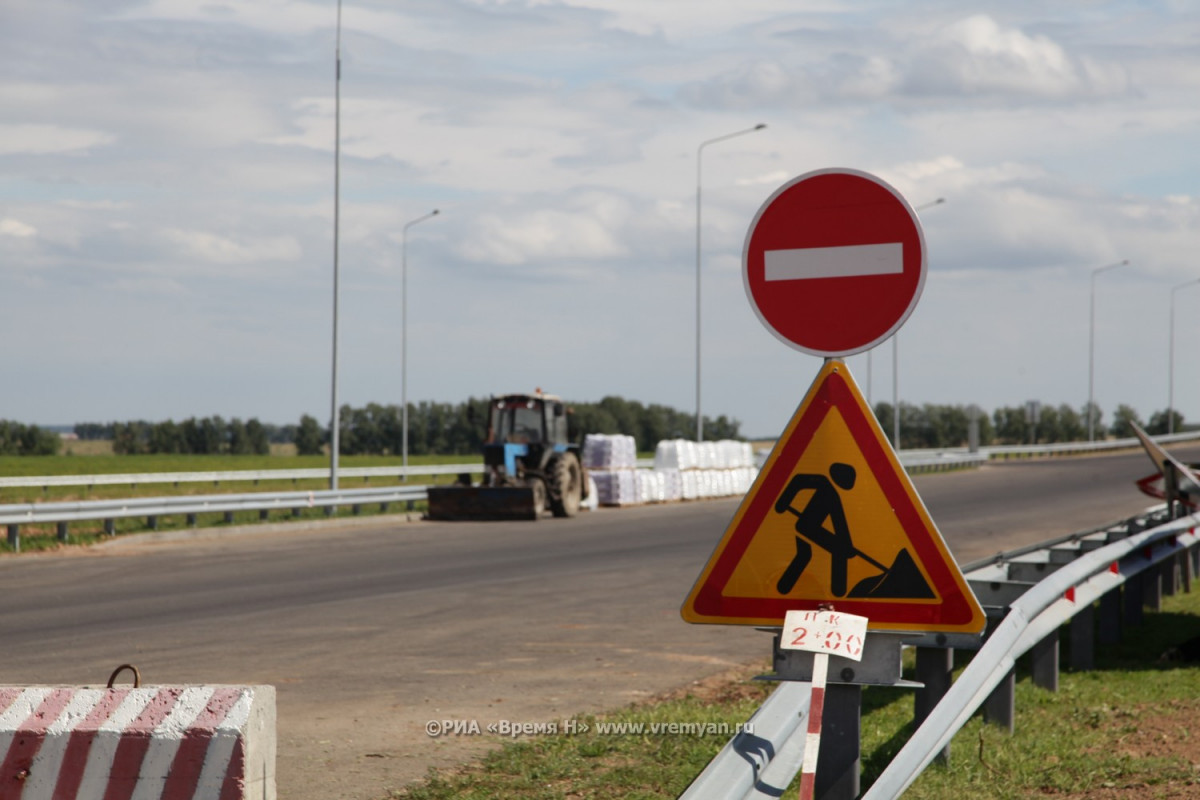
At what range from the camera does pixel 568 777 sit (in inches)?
249

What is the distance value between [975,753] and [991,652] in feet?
4.23

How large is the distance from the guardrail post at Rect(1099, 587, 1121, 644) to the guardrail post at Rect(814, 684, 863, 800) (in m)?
7.09

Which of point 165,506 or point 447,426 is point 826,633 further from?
point 447,426

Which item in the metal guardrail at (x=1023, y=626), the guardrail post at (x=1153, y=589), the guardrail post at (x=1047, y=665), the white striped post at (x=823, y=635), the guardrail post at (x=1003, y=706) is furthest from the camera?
the guardrail post at (x=1153, y=589)

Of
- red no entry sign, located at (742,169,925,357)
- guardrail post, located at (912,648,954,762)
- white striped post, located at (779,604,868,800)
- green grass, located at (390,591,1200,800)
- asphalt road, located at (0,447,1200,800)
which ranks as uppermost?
red no entry sign, located at (742,169,925,357)

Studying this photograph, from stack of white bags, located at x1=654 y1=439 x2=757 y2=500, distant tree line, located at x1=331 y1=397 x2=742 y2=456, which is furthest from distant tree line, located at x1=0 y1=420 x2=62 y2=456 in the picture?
distant tree line, located at x1=331 y1=397 x2=742 y2=456

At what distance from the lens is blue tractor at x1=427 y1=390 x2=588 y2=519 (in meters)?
27.6

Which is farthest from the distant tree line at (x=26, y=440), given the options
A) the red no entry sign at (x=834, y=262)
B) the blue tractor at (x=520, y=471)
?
the red no entry sign at (x=834, y=262)

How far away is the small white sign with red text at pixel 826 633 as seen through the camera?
3787mm

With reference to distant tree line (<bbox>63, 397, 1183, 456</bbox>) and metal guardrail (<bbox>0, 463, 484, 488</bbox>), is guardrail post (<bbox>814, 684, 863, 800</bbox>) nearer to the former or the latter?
metal guardrail (<bbox>0, 463, 484, 488</bbox>)

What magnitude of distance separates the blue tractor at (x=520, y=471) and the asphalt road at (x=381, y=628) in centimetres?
313

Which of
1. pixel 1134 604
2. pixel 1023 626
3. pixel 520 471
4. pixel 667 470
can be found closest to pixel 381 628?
pixel 1134 604

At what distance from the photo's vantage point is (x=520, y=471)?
2850 centimetres

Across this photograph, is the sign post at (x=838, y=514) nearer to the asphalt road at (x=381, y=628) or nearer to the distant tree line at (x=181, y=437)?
the asphalt road at (x=381, y=628)
